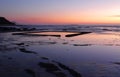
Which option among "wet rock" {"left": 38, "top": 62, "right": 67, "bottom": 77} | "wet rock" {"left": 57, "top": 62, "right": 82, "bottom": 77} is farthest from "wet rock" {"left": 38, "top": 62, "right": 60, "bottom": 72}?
"wet rock" {"left": 57, "top": 62, "right": 82, "bottom": 77}

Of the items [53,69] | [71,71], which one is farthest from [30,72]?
Answer: [71,71]

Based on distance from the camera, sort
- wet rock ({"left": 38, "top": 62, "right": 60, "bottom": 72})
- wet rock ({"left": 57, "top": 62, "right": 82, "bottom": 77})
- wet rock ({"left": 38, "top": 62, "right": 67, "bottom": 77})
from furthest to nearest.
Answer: wet rock ({"left": 38, "top": 62, "right": 60, "bottom": 72}) → wet rock ({"left": 38, "top": 62, "right": 67, "bottom": 77}) → wet rock ({"left": 57, "top": 62, "right": 82, "bottom": 77})

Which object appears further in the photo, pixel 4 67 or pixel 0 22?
pixel 0 22

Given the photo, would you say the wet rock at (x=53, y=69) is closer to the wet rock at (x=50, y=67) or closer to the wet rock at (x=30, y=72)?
the wet rock at (x=50, y=67)

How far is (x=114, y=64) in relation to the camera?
1198 cm

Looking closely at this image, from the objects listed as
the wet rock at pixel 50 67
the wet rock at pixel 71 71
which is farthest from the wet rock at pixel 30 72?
the wet rock at pixel 71 71

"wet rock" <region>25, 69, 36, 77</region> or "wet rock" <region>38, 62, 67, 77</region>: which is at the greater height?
"wet rock" <region>25, 69, 36, 77</region>

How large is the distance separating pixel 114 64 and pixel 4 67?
20.0 feet

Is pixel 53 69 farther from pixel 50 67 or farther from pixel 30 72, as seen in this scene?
pixel 30 72

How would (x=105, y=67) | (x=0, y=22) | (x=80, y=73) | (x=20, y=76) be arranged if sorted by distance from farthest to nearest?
(x=0, y=22)
(x=105, y=67)
(x=80, y=73)
(x=20, y=76)

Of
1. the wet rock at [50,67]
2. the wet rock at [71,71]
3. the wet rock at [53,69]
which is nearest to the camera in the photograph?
the wet rock at [71,71]

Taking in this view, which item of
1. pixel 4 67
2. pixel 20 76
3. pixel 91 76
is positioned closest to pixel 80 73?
pixel 91 76

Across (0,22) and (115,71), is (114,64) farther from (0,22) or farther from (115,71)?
(0,22)

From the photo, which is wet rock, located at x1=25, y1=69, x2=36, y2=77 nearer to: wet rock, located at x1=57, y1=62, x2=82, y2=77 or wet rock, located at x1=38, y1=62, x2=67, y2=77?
wet rock, located at x1=38, y1=62, x2=67, y2=77
